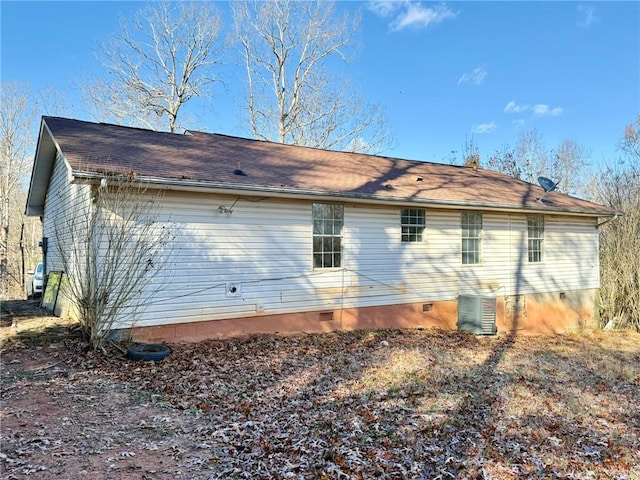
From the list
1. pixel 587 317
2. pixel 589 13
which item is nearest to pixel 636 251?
pixel 587 317

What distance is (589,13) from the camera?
40.2 feet

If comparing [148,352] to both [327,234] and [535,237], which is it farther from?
[535,237]

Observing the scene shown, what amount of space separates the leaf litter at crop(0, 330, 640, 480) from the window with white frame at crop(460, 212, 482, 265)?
4.33 m

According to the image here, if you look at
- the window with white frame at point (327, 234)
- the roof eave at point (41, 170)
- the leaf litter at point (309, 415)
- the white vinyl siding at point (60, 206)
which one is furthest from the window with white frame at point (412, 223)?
the roof eave at point (41, 170)

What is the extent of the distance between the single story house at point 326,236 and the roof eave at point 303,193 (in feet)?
0.11

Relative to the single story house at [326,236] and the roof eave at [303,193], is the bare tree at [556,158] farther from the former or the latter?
the roof eave at [303,193]

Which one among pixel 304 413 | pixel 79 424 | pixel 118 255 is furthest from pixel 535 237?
pixel 79 424

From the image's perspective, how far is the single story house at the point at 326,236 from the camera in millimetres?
8078

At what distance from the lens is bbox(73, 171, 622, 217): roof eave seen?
24.3 ft

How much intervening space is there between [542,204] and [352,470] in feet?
40.1

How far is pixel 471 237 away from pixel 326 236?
15.7 ft

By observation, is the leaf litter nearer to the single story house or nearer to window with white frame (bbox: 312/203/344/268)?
the single story house

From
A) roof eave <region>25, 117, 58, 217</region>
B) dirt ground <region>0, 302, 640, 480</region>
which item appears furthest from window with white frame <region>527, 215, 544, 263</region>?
roof eave <region>25, 117, 58, 217</region>

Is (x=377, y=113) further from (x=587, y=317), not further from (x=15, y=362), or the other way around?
(x=15, y=362)
